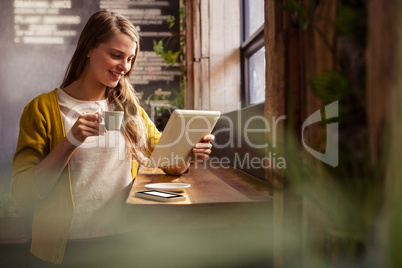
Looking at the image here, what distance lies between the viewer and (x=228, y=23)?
3.05 m

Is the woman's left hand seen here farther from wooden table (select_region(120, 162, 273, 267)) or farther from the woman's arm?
the woman's arm

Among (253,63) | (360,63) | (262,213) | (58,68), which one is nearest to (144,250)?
(262,213)

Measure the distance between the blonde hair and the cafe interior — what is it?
21 centimetres

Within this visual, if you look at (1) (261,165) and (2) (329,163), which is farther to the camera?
(1) (261,165)

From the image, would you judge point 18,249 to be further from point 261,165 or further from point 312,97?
point 312,97

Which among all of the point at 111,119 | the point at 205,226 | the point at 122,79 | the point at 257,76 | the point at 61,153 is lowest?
the point at 205,226

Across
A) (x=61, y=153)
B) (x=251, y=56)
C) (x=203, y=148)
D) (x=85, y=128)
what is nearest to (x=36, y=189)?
(x=61, y=153)

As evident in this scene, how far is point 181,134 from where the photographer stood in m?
1.48

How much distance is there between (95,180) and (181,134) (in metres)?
0.45

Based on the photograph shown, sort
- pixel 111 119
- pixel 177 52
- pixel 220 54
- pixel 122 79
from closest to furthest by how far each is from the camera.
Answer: pixel 111 119 → pixel 122 79 → pixel 220 54 → pixel 177 52

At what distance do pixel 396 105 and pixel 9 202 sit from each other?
3540mm

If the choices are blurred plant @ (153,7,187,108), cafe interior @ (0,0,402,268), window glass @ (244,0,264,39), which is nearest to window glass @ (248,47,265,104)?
window glass @ (244,0,264,39)

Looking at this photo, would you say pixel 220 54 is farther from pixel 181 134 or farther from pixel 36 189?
pixel 36 189

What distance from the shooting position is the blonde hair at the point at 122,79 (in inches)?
59.6
